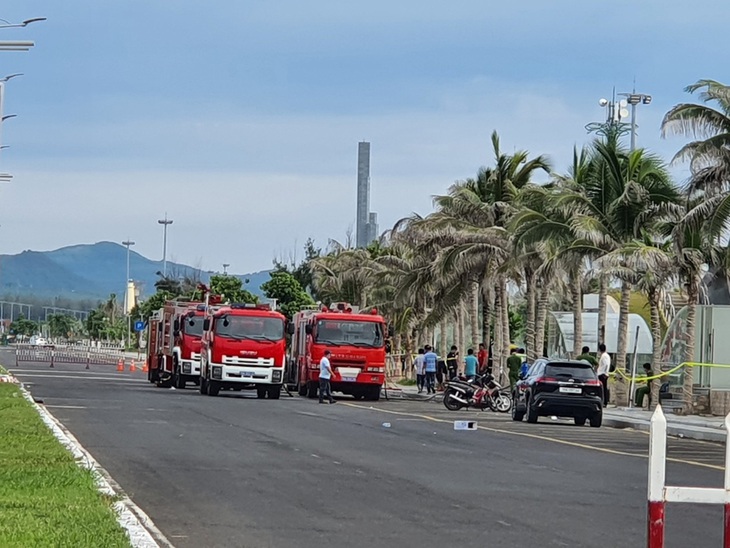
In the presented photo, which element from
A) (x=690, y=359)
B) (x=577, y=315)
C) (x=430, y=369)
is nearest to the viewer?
(x=690, y=359)

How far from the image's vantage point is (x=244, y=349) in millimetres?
43000

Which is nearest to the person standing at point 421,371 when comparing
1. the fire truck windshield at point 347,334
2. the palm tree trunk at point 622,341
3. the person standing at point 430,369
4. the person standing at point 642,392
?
the person standing at point 430,369

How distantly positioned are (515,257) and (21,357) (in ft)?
168

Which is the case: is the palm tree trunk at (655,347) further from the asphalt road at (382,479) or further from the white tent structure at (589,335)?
the white tent structure at (589,335)

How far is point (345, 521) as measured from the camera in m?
12.9

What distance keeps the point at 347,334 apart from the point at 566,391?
13.5m

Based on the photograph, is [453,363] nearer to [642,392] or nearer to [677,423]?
[642,392]

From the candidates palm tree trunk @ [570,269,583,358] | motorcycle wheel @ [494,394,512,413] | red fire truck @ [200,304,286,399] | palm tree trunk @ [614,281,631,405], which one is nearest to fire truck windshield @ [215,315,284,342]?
red fire truck @ [200,304,286,399]

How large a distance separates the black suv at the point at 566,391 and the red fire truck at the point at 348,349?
12.2 metres


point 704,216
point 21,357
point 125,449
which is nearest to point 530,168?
point 704,216

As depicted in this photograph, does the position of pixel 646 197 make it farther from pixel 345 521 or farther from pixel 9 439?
pixel 345 521

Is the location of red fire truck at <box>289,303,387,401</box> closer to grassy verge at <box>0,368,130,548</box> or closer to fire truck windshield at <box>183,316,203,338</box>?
fire truck windshield at <box>183,316,203,338</box>

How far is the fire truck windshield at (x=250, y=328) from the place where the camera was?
43344 millimetres

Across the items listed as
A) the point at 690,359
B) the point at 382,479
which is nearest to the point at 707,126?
the point at 690,359
